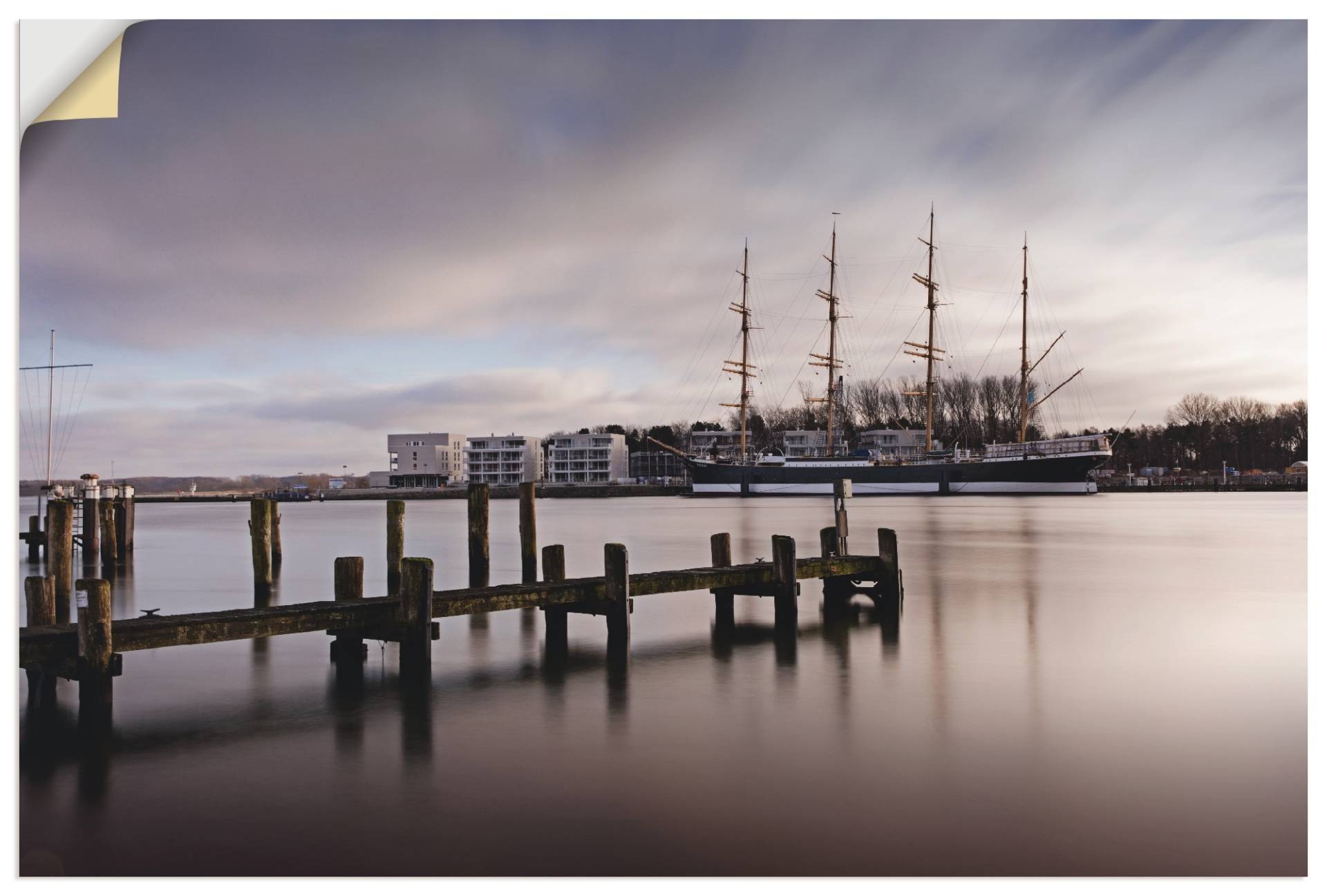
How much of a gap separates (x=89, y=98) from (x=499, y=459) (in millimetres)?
112519

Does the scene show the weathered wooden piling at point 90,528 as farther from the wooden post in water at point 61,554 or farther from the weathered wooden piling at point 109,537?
the wooden post in water at point 61,554

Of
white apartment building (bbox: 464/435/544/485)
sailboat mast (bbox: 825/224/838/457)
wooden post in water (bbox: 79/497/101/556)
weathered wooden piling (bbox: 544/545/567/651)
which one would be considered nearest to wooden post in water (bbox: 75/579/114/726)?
weathered wooden piling (bbox: 544/545/567/651)

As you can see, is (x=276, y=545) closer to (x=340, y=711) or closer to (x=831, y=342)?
(x=340, y=711)

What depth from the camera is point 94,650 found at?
644cm

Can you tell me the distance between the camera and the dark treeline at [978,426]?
127 ft

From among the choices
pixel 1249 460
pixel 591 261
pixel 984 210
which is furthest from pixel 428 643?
pixel 1249 460

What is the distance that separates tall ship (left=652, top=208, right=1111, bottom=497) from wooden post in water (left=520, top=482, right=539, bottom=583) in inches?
2002

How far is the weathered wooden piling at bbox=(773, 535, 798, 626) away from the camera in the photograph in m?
10.9

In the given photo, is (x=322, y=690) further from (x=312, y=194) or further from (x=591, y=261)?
(x=591, y=261)

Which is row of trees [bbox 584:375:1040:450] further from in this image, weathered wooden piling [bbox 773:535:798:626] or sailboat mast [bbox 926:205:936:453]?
weathered wooden piling [bbox 773:535:798:626]

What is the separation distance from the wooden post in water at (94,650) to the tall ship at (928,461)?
5957cm

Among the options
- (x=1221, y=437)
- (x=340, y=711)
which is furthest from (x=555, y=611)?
(x=1221, y=437)

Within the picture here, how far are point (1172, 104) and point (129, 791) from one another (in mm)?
8560

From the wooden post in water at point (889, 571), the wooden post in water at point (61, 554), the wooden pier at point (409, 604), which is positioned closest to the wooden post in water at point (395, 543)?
the wooden pier at point (409, 604)
